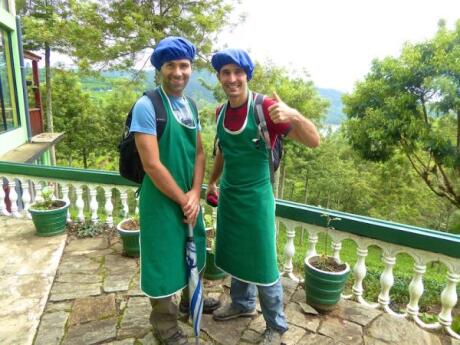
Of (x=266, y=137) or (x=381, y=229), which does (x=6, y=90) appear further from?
(x=381, y=229)

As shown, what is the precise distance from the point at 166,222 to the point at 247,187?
19.0 inches

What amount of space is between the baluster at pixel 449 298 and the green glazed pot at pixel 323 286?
1.99 feet

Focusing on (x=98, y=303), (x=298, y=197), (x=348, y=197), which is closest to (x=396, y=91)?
(x=98, y=303)

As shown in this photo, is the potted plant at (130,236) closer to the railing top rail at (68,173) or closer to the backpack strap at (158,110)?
the railing top rail at (68,173)

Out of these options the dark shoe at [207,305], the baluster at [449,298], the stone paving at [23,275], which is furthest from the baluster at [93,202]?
A: the baluster at [449,298]

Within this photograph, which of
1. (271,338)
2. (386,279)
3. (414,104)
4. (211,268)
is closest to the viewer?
(271,338)

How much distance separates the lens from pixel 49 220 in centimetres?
347

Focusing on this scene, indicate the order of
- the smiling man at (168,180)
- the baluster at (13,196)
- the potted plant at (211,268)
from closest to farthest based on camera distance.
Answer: the smiling man at (168,180), the potted plant at (211,268), the baluster at (13,196)

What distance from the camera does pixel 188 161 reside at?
1890mm

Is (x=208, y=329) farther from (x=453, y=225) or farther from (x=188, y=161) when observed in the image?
(x=453, y=225)

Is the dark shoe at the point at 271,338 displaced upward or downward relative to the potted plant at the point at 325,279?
downward

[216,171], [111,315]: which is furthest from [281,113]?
[111,315]

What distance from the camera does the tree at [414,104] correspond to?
259 inches

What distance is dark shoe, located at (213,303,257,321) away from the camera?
227 centimetres
